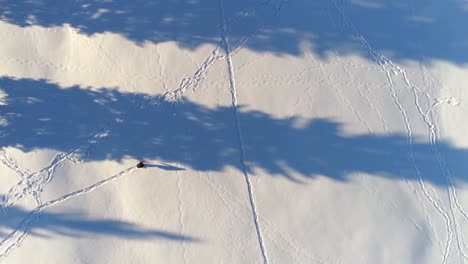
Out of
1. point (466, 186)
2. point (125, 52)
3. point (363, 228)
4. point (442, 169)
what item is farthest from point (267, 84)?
point (466, 186)

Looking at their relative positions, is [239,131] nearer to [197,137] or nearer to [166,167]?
[197,137]

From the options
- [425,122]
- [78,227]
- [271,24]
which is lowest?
[78,227]

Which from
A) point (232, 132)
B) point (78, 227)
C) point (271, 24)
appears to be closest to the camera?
point (78, 227)

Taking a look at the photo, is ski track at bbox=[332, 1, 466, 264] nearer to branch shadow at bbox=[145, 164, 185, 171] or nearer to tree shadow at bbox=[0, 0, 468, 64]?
tree shadow at bbox=[0, 0, 468, 64]

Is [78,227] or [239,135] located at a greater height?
[239,135]

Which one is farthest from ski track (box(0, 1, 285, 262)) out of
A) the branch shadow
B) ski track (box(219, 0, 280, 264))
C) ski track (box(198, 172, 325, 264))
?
ski track (box(198, 172, 325, 264))

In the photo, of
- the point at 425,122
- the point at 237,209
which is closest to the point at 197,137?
the point at 237,209

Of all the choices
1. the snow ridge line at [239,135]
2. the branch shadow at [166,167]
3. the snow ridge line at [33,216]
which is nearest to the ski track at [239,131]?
the snow ridge line at [239,135]
